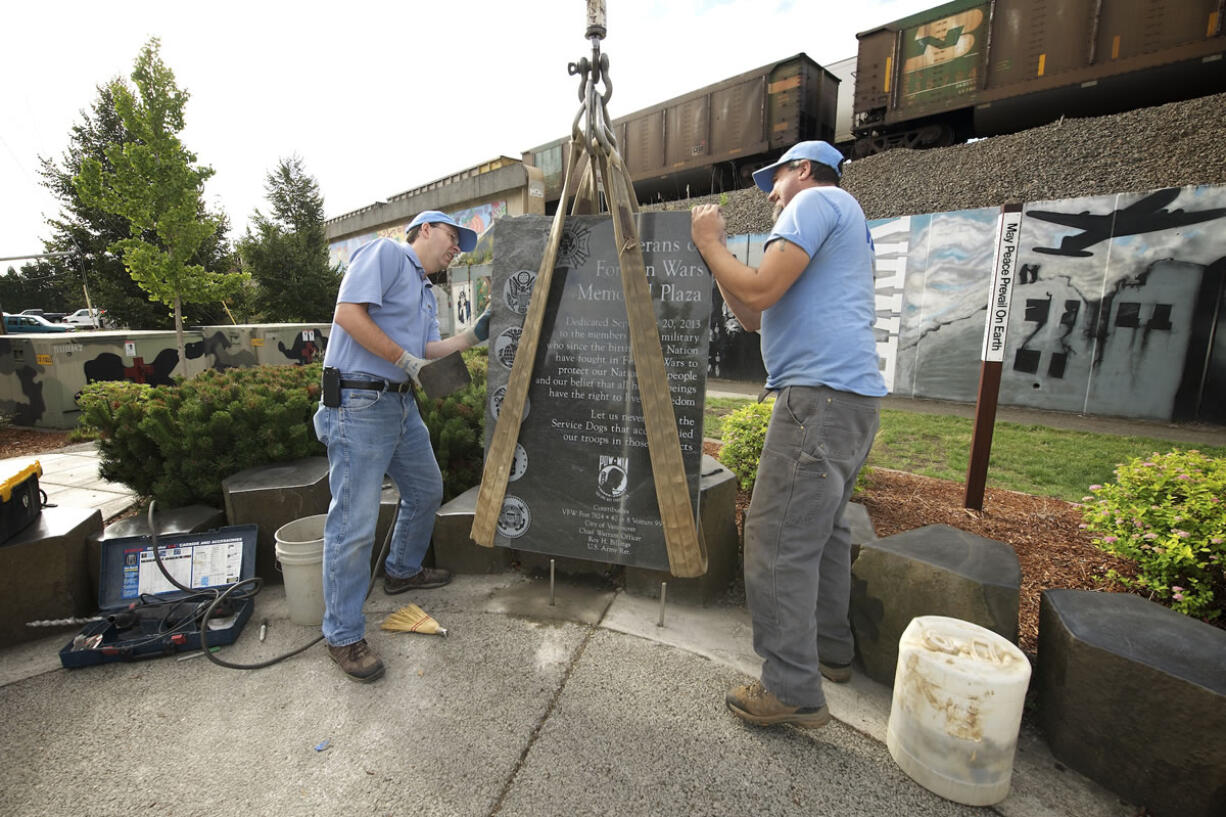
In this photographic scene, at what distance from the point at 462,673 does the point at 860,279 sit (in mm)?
2341

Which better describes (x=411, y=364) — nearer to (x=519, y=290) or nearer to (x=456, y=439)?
(x=519, y=290)

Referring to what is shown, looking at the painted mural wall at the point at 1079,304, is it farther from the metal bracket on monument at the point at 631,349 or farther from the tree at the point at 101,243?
the tree at the point at 101,243

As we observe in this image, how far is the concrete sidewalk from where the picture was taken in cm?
180

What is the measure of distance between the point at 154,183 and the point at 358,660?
1245 cm

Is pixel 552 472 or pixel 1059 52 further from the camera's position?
pixel 1059 52

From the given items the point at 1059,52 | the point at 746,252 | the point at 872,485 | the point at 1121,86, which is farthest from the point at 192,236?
the point at 1121,86

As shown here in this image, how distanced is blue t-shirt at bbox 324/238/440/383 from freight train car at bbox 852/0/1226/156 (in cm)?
1272

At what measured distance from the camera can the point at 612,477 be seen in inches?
94.3

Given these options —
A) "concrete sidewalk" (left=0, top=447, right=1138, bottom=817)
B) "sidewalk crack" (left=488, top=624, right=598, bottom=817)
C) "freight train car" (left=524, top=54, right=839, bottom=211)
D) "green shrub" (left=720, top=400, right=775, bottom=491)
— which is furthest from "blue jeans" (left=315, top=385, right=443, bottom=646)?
"freight train car" (left=524, top=54, right=839, bottom=211)

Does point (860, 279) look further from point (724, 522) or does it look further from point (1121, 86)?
point (1121, 86)

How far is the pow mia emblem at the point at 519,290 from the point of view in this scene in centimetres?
242

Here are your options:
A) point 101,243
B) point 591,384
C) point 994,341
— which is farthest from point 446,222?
point 101,243

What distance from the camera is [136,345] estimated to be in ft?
31.3

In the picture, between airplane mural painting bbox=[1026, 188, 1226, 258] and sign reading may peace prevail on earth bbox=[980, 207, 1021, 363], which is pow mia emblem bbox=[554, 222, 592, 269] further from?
airplane mural painting bbox=[1026, 188, 1226, 258]
